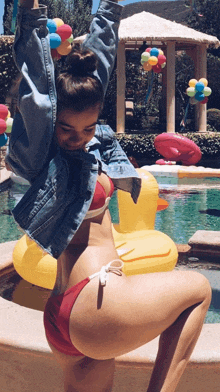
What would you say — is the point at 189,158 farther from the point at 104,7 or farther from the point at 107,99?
the point at 104,7

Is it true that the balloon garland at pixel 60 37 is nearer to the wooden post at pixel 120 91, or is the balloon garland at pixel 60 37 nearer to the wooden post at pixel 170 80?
the wooden post at pixel 120 91

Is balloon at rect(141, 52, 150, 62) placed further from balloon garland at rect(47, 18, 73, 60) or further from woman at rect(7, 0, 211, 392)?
woman at rect(7, 0, 211, 392)

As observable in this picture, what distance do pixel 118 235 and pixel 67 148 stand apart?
2.39m

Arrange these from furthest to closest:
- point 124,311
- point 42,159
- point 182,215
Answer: point 182,215
point 42,159
point 124,311

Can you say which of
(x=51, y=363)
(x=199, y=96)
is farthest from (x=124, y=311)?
(x=199, y=96)

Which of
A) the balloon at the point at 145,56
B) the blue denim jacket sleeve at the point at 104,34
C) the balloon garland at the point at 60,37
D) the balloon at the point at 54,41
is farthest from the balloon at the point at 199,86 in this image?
the blue denim jacket sleeve at the point at 104,34

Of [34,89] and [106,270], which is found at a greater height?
[34,89]

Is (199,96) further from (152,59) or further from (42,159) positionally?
(42,159)

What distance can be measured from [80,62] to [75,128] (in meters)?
0.22

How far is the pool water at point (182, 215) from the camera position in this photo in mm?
6605

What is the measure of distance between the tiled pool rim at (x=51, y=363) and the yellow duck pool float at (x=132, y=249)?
106cm

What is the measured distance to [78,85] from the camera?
5.38ft

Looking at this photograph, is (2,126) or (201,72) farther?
(201,72)

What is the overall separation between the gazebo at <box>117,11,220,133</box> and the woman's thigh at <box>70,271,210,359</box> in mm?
15533
